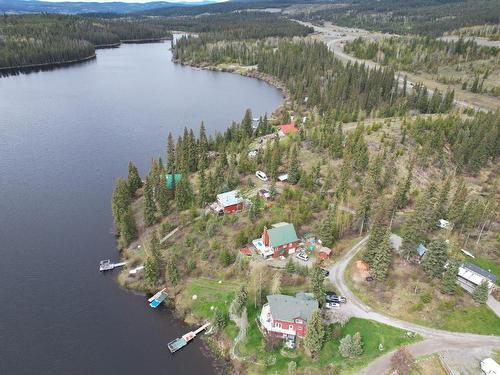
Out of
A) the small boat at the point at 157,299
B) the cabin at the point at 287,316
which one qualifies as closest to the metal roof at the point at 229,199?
the small boat at the point at 157,299

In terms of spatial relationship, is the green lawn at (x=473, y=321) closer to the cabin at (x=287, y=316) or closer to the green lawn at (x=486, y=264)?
the green lawn at (x=486, y=264)

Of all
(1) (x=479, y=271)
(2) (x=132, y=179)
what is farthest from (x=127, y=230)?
(1) (x=479, y=271)

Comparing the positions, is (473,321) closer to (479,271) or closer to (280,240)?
(479,271)

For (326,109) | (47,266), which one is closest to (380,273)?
(47,266)

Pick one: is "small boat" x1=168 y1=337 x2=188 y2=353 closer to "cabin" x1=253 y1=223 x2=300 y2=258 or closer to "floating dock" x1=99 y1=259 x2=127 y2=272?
"cabin" x1=253 y1=223 x2=300 y2=258

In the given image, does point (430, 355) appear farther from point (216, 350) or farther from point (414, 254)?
point (216, 350)

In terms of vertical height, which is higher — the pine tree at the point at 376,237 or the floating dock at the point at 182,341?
the pine tree at the point at 376,237
